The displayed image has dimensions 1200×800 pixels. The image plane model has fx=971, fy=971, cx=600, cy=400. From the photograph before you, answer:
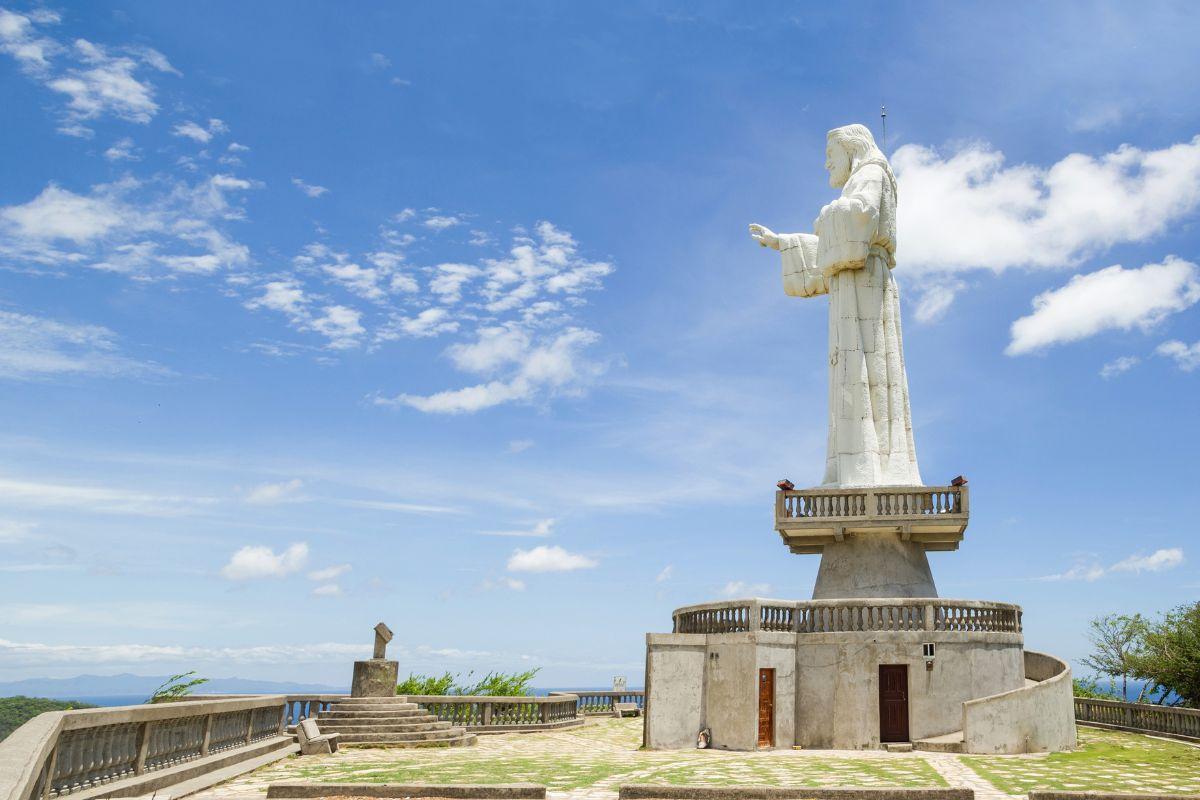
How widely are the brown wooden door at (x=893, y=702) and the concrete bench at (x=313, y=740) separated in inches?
499

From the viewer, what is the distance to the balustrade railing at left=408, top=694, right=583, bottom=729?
84.4 ft

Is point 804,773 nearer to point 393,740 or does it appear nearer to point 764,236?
point 393,740

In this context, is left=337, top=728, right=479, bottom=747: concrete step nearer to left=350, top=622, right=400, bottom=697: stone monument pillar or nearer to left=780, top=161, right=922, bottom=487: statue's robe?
left=350, top=622, right=400, bottom=697: stone monument pillar

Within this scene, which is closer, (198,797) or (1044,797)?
(1044,797)

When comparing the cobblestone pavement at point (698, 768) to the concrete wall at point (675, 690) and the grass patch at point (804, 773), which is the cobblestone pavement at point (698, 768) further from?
the concrete wall at point (675, 690)

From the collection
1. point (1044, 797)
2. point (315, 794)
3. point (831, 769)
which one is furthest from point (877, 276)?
point (315, 794)

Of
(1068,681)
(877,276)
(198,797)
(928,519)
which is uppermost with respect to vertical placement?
(877,276)

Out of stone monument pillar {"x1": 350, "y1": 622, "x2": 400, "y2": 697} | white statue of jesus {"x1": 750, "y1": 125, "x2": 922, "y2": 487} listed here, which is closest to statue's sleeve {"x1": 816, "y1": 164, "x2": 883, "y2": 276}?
white statue of jesus {"x1": 750, "y1": 125, "x2": 922, "y2": 487}

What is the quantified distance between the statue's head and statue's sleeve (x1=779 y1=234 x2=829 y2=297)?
86.1 inches

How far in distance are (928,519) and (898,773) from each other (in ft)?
36.3

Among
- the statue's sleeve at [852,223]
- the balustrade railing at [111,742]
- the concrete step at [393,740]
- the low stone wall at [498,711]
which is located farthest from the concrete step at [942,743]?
the balustrade railing at [111,742]

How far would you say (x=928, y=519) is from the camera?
26375mm

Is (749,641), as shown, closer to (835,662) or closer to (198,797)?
(835,662)

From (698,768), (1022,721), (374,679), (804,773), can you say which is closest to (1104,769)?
(1022,721)
